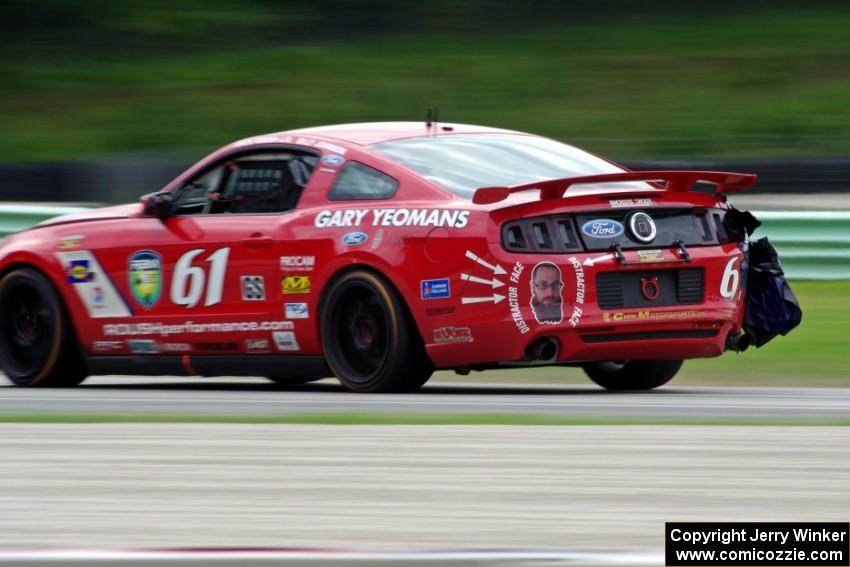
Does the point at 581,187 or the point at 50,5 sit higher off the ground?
the point at 50,5

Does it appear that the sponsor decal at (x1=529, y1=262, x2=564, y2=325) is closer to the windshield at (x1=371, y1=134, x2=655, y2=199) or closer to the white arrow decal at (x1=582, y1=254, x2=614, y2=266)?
the white arrow decal at (x1=582, y1=254, x2=614, y2=266)

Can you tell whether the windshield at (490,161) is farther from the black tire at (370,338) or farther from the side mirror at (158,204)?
the side mirror at (158,204)

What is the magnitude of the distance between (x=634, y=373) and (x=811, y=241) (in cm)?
468

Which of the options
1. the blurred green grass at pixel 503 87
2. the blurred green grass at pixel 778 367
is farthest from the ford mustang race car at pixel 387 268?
the blurred green grass at pixel 503 87

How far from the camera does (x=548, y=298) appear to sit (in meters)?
8.21

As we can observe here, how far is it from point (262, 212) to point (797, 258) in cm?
585

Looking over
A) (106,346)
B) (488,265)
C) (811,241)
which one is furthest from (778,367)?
(106,346)

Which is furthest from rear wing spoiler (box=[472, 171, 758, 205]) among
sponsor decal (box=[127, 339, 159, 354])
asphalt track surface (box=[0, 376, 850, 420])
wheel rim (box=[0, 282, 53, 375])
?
wheel rim (box=[0, 282, 53, 375])

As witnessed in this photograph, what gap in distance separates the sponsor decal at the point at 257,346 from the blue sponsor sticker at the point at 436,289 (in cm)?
116

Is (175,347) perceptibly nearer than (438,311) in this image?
No

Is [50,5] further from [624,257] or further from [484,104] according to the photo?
[624,257]

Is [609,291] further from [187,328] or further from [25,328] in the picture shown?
[25,328]

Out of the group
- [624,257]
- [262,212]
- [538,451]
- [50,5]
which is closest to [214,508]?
[538,451]

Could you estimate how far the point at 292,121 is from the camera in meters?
24.0
